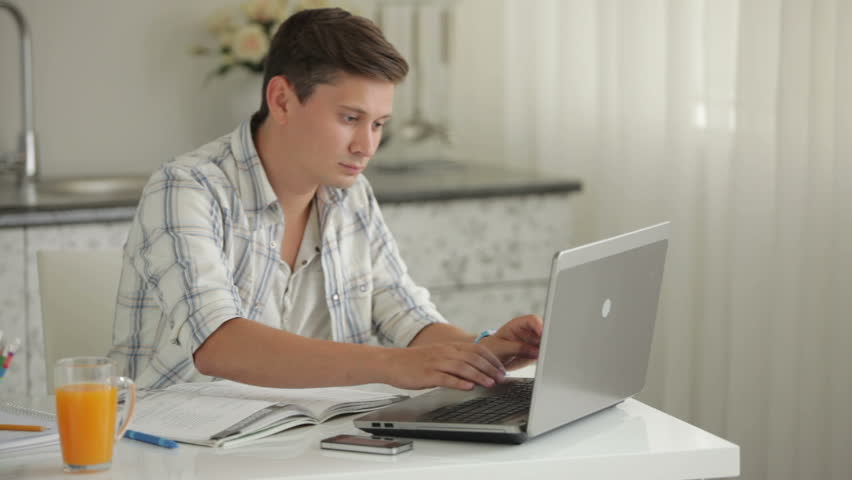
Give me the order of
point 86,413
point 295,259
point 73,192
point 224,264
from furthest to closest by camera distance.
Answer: point 73,192 < point 295,259 < point 224,264 < point 86,413

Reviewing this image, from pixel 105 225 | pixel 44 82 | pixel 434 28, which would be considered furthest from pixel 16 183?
pixel 434 28

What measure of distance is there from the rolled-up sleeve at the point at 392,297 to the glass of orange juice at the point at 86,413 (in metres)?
0.73

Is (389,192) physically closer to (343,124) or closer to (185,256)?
(343,124)

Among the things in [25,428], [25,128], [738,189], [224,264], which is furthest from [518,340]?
[25,128]

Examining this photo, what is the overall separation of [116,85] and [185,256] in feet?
5.35

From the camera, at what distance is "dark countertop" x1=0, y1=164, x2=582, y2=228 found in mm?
2383

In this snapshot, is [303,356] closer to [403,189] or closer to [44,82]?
[403,189]

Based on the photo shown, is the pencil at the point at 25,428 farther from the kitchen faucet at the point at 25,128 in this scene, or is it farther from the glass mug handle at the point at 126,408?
the kitchen faucet at the point at 25,128

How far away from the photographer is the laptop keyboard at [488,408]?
1.26 metres

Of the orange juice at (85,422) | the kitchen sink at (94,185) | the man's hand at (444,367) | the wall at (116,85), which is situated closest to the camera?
the orange juice at (85,422)

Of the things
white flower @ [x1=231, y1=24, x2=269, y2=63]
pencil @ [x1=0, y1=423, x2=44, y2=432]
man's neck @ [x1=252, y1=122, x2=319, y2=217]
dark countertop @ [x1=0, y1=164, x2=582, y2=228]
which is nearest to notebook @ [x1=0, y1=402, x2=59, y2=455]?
pencil @ [x1=0, y1=423, x2=44, y2=432]

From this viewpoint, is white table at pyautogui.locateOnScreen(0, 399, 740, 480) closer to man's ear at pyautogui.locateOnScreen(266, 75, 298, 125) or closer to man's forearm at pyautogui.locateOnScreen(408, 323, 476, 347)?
man's forearm at pyautogui.locateOnScreen(408, 323, 476, 347)

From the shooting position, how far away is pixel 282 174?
5.90 ft

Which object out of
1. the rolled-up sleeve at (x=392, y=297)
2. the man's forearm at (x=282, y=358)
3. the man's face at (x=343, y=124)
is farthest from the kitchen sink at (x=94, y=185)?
the man's forearm at (x=282, y=358)
